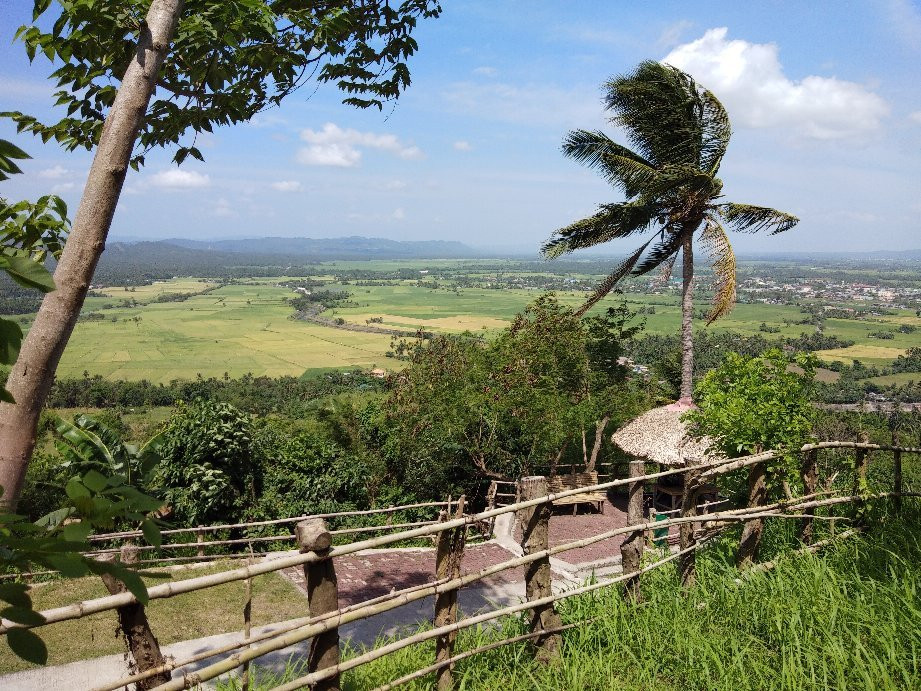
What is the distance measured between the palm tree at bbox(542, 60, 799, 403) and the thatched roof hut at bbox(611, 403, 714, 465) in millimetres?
491

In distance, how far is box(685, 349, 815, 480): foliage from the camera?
4.18 meters

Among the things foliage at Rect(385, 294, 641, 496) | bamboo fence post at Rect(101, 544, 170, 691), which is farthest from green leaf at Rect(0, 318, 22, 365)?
foliage at Rect(385, 294, 641, 496)

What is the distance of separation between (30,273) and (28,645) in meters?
0.58

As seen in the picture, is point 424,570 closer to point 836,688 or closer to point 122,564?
point 836,688

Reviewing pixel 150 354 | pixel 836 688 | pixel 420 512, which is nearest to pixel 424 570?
pixel 420 512

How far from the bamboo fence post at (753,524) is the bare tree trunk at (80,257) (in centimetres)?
373

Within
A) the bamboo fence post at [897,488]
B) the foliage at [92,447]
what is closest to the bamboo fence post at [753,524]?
the bamboo fence post at [897,488]

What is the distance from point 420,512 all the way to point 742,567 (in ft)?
24.4

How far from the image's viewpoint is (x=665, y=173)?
390 inches

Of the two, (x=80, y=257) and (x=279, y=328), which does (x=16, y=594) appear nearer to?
(x=80, y=257)

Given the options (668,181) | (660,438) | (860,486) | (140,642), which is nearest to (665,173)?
(668,181)

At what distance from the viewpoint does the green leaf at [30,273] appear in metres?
0.92

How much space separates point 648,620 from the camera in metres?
3.13

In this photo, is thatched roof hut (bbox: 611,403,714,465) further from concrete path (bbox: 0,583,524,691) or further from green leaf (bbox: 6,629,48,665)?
green leaf (bbox: 6,629,48,665)
